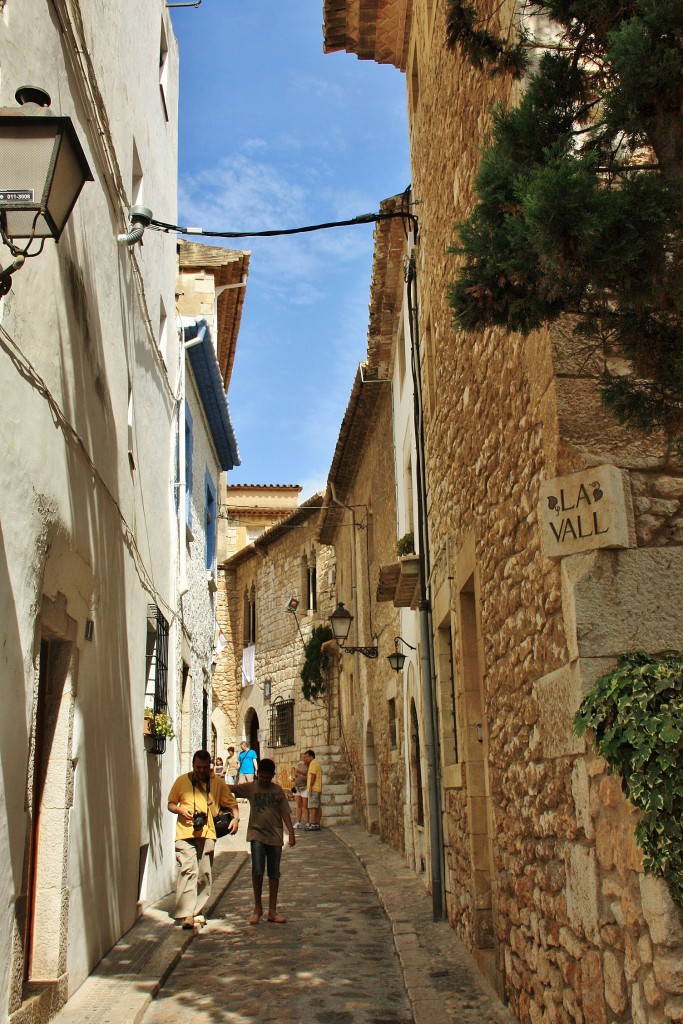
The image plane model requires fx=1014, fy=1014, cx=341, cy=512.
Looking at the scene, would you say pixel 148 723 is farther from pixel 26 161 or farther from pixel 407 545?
pixel 26 161

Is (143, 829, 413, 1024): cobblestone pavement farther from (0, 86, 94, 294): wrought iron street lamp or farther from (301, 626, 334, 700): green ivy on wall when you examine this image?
(301, 626, 334, 700): green ivy on wall

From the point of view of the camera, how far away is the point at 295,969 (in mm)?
6930

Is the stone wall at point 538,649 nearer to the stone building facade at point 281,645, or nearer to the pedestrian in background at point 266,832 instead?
the pedestrian in background at point 266,832

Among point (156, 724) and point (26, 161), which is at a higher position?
point (26, 161)

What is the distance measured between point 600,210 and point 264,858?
7458 mm

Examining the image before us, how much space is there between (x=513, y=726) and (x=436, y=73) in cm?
541

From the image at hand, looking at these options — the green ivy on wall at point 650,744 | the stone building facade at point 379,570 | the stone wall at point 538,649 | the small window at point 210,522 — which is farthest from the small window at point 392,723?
the green ivy on wall at point 650,744

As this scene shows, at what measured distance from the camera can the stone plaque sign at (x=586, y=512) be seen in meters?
4.00

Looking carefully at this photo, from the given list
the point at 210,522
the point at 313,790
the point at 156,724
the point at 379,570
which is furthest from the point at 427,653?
the point at 313,790

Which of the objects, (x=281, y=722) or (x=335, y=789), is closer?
(x=335, y=789)

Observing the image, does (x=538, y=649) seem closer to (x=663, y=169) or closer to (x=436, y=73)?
(x=663, y=169)

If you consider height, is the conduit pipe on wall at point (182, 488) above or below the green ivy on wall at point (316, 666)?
above

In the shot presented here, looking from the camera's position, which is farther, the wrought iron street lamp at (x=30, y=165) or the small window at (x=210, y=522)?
the small window at (x=210, y=522)

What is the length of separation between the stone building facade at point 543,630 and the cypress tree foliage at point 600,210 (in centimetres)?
61
